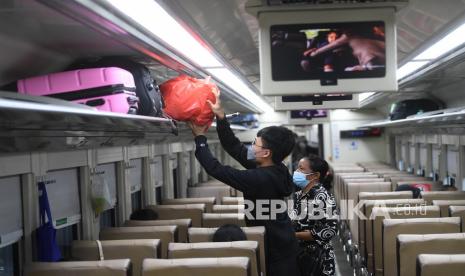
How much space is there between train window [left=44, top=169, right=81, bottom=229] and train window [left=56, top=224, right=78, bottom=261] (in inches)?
3.4

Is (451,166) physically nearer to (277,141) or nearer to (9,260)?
(277,141)

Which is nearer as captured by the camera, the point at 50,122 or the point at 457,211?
the point at 50,122

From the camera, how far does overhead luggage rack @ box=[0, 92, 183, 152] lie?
1.57 m

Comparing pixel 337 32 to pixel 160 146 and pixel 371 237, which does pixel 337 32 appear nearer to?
pixel 371 237

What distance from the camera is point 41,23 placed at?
232cm

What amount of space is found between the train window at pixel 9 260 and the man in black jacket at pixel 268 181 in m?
1.25

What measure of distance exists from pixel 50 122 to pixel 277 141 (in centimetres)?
145

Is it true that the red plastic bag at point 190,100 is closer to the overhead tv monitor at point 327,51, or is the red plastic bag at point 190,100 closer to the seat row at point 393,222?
the overhead tv monitor at point 327,51

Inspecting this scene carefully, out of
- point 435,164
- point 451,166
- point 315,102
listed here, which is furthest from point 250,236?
point 435,164

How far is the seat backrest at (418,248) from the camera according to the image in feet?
9.03

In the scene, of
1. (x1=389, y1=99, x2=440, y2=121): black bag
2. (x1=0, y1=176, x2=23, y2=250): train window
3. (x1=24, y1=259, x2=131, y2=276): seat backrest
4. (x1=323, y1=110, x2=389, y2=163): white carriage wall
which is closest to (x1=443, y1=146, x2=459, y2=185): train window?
(x1=389, y1=99, x2=440, y2=121): black bag

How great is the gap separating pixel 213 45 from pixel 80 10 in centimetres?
150

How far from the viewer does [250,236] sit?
9.48ft

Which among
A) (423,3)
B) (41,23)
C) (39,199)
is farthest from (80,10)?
(423,3)
